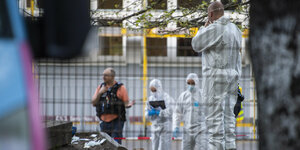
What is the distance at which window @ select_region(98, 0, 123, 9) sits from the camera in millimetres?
7410

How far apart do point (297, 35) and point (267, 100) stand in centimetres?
38

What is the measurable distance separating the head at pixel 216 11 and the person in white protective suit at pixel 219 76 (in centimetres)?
14

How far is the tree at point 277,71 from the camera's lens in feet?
7.82

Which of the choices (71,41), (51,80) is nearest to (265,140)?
(71,41)

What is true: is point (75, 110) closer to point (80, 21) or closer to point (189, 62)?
point (189, 62)

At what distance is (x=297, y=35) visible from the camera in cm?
238

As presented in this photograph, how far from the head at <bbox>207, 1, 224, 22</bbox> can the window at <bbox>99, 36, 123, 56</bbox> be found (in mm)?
1238

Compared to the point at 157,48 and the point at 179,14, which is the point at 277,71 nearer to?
the point at 157,48

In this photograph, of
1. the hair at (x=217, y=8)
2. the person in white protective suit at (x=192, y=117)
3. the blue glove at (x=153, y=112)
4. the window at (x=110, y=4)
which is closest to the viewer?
the hair at (x=217, y=8)

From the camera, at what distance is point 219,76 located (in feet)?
18.8

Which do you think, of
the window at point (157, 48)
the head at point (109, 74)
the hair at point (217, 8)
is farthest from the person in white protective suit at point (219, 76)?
the head at point (109, 74)

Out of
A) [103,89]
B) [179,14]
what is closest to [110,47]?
[103,89]

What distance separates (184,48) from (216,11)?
2.17 ft

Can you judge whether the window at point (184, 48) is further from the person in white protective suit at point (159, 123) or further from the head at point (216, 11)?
the person in white protective suit at point (159, 123)
